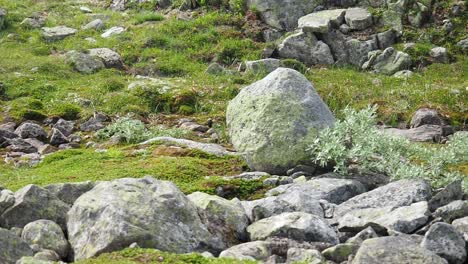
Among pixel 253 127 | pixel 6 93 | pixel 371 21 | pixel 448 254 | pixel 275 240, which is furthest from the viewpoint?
pixel 371 21

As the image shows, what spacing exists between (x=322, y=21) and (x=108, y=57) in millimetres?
10808

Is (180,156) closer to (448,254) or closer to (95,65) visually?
(448,254)

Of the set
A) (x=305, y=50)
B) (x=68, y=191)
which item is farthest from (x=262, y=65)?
(x=68, y=191)

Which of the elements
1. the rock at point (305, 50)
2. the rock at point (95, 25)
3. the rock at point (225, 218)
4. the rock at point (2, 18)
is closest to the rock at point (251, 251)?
the rock at point (225, 218)

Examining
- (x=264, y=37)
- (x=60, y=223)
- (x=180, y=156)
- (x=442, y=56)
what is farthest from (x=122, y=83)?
(x=60, y=223)

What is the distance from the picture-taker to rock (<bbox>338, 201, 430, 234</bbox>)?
425 inches

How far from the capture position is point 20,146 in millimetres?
20531

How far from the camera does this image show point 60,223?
10.8 meters

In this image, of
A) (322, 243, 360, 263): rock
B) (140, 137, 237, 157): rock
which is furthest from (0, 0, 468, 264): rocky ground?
(140, 137, 237, 157): rock

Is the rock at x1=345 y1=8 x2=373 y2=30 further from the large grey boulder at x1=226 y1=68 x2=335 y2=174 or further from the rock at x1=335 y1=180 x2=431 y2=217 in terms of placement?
the rock at x1=335 y1=180 x2=431 y2=217

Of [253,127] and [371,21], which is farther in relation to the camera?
[371,21]

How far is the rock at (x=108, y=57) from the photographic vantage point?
32.3 meters

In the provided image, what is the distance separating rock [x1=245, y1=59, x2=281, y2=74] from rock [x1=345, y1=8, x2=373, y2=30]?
Result: 5.45m

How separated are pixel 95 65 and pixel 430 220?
76.4 ft
